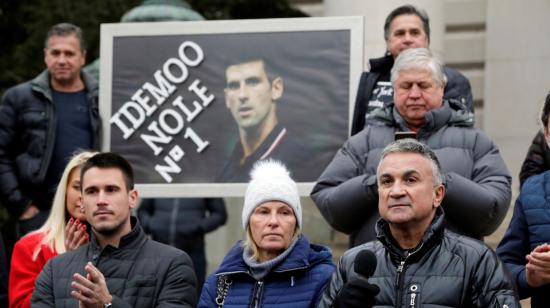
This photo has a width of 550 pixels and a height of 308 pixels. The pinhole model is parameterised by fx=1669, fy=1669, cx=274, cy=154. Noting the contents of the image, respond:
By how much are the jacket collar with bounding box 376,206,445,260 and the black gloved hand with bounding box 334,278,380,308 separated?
420 mm

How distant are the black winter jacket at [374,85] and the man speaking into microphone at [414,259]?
2163mm

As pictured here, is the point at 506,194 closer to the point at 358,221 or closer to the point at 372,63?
the point at 358,221

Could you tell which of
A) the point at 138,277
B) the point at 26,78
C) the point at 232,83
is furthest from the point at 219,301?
the point at 26,78

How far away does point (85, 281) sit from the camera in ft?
27.6

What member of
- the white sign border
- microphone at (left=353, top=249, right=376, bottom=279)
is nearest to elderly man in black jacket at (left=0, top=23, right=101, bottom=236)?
the white sign border

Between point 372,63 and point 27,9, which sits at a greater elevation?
point 27,9

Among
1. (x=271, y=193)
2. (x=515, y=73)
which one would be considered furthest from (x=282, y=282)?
(x=515, y=73)

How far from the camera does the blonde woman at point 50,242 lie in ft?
31.9

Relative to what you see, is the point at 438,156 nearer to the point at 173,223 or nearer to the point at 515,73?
the point at 173,223

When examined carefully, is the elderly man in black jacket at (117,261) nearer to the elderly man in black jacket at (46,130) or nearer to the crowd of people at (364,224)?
the crowd of people at (364,224)

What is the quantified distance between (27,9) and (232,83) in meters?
7.24

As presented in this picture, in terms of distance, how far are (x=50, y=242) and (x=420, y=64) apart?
2.42 meters

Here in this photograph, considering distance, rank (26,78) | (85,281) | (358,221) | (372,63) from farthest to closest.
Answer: (26,78), (372,63), (358,221), (85,281)

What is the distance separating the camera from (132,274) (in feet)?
29.1
